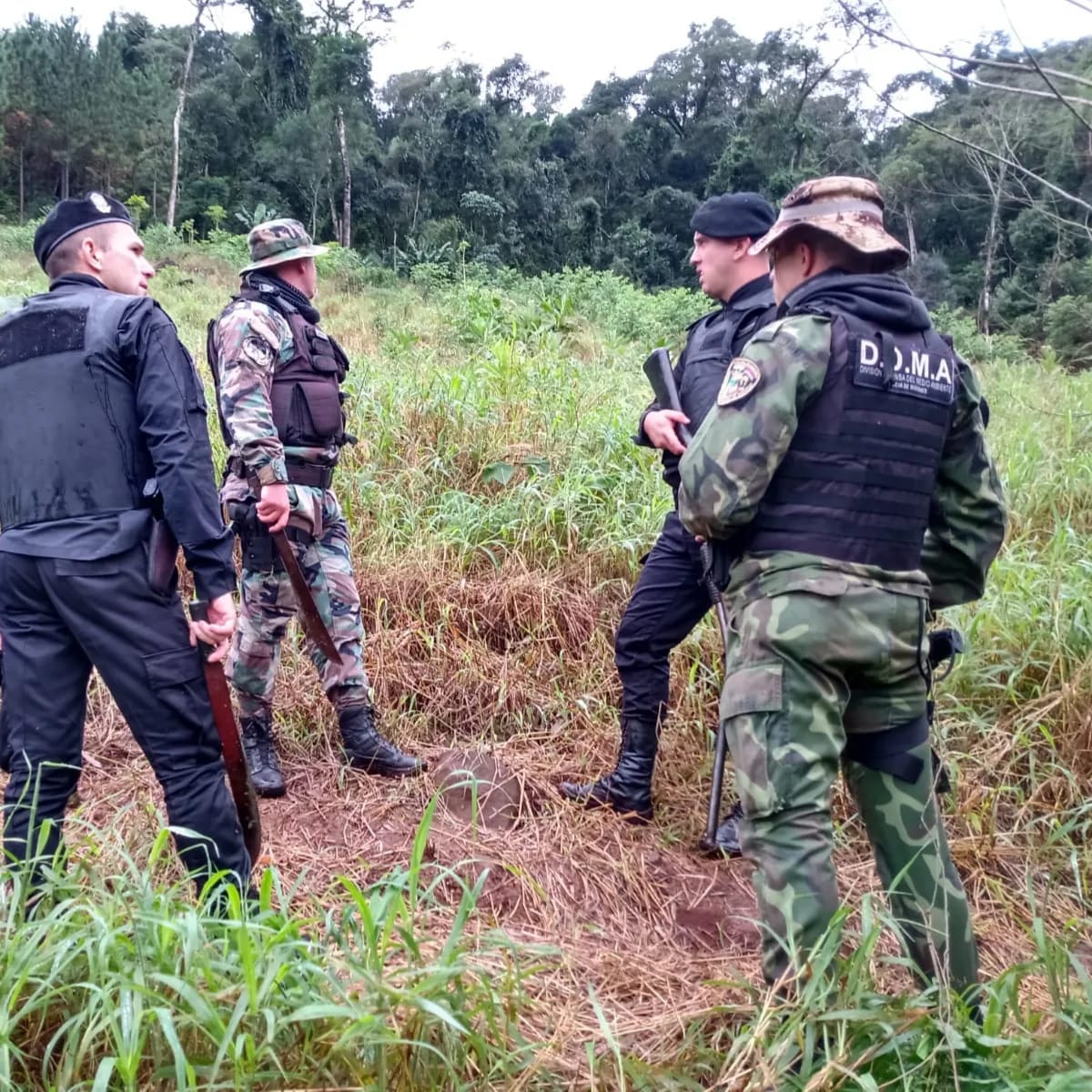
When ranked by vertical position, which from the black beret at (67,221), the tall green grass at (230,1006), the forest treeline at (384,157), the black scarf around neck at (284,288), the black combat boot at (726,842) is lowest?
the black combat boot at (726,842)

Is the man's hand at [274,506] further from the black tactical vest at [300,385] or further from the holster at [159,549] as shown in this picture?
the holster at [159,549]

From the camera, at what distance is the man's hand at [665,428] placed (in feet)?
8.25

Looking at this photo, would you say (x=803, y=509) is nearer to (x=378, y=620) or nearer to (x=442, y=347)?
(x=378, y=620)

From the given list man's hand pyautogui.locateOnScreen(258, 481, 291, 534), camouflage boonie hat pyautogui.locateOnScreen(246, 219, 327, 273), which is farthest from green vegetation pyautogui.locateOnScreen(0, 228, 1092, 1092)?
camouflage boonie hat pyautogui.locateOnScreen(246, 219, 327, 273)

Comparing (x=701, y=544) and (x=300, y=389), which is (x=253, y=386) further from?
(x=701, y=544)

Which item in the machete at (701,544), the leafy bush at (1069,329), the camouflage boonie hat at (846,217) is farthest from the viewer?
the leafy bush at (1069,329)

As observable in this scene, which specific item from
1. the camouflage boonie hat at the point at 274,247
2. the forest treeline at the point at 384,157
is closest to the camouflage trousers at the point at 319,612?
the camouflage boonie hat at the point at 274,247

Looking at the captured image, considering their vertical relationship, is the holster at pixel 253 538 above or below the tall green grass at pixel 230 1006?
above

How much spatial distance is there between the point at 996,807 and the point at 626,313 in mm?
9869

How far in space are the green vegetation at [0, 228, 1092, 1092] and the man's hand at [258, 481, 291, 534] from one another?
2.88ft


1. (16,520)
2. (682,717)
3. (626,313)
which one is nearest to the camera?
(16,520)

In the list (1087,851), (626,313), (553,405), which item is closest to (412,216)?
(626,313)

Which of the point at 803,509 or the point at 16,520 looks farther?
the point at 16,520

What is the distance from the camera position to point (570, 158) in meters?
36.6
